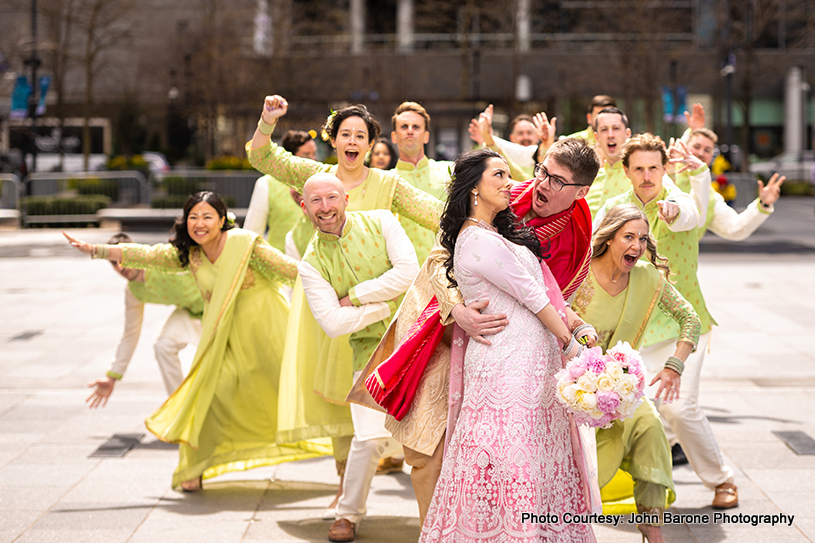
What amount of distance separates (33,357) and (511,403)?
22.4 feet

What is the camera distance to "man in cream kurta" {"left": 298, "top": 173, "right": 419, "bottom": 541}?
4305 millimetres

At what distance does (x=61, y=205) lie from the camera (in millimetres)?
23516

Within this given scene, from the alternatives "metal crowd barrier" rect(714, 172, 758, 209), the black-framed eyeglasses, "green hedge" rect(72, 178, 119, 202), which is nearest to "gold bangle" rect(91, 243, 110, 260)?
the black-framed eyeglasses

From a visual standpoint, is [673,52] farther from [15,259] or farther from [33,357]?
[33,357]

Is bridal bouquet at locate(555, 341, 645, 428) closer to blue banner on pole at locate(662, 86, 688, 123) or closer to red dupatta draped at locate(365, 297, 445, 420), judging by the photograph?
red dupatta draped at locate(365, 297, 445, 420)

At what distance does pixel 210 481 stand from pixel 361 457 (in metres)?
1.56

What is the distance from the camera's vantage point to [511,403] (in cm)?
328

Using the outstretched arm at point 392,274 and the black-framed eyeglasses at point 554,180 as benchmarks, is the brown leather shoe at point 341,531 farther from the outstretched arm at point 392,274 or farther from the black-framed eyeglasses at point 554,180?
the black-framed eyeglasses at point 554,180

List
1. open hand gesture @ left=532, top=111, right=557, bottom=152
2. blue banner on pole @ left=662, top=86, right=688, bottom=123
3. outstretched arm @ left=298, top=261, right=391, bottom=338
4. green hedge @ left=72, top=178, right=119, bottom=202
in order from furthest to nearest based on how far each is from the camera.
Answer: blue banner on pole @ left=662, top=86, right=688, bottom=123
green hedge @ left=72, top=178, right=119, bottom=202
open hand gesture @ left=532, top=111, right=557, bottom=152
outstretched arm @ left=298, top=261, right=391, bottom=338

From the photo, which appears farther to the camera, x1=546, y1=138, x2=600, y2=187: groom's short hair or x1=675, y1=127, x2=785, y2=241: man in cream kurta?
x1=675, y1=127, x2=785, y2=241: man in cream kurta

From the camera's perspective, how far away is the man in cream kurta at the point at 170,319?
5.87 metres

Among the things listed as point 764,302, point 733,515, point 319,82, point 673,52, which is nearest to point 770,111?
point 673,52

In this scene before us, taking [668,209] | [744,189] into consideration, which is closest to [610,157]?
[668,209]

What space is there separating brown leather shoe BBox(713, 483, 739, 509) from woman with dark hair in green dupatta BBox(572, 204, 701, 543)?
66 centimetres
